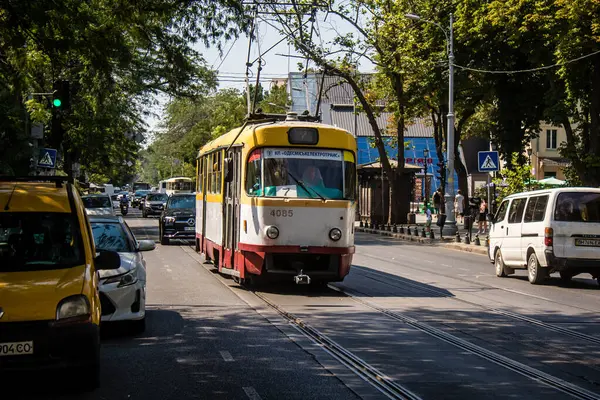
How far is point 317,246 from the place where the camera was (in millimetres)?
15273

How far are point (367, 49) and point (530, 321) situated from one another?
31613mm

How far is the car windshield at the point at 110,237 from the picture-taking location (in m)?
11.7

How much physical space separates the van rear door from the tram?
15.0 feet

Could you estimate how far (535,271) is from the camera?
18.1 meters

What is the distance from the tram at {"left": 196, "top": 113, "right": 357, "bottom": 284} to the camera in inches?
600

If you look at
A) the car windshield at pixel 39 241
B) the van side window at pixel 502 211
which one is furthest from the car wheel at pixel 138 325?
the van side window at pixel 502 211

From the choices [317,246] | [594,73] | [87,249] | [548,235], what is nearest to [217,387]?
[87,249]

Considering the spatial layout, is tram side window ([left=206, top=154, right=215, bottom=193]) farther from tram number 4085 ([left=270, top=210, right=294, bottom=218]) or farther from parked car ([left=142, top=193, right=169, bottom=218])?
parked car ([left=142, top=193, right=169, bottom=218])

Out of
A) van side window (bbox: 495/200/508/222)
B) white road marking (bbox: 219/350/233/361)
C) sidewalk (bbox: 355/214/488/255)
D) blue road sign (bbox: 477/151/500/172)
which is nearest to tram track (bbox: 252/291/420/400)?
white road marking (bbox: 219/350/233/361)

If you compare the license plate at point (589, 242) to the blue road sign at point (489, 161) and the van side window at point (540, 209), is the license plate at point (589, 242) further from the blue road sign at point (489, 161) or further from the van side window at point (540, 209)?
the blue road sign at point (489, 161)

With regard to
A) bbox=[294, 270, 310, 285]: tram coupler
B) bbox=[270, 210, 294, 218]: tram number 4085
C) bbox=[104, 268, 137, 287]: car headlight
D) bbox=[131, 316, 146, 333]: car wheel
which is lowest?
bbox=[131, 316, 146, 333]: car wheel

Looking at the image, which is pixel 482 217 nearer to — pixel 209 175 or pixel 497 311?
pixel 209 175

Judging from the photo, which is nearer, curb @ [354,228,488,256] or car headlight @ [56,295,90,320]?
car headlight @ [56,295,90,320]

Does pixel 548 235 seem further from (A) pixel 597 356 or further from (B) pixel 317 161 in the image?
(A) pixel 597 356
